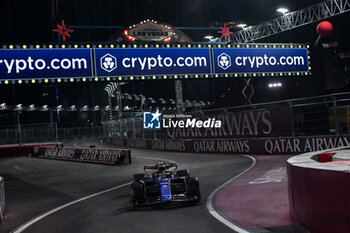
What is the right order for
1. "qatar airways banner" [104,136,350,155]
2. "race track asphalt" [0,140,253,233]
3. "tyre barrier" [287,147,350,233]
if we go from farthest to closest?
1. "qatar airways banner" [104,136,350,155]
2. "race track asphalt" [0,140,253,233]
3. "tyre barrier" [287,147,350,233]

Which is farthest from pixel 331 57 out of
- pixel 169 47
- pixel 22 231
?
pixel 22 231

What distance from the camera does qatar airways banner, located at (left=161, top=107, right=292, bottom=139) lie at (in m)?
19.3

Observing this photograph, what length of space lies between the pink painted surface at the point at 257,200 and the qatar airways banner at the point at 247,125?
6.22 meters

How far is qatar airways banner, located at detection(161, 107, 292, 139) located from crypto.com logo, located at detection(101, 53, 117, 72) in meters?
9.19

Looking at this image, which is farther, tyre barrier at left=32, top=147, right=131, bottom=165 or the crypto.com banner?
A: tyre barrier at left=32, top=147, right=131, bottom=165

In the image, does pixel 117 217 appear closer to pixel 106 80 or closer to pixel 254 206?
pixel 254 206

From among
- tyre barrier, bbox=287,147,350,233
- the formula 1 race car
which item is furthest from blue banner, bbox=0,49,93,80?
tyre barrier, bbox=287,147,350,233

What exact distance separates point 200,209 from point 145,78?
7445 mm

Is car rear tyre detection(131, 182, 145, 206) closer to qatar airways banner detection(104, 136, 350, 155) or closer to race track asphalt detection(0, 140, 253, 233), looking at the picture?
race track asphalt detection(0, 140, 253, 233)

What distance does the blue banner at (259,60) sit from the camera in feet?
52.3

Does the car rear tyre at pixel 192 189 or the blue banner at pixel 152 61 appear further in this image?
the blue banner at pixel 152 61

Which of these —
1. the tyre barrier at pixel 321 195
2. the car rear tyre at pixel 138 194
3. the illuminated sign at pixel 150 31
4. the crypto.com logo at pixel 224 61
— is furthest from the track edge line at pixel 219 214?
the illuminated sign at pixel 150 31

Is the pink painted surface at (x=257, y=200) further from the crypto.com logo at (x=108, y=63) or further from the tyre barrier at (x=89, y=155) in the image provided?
the tyre barrier at (x=89, y=155)

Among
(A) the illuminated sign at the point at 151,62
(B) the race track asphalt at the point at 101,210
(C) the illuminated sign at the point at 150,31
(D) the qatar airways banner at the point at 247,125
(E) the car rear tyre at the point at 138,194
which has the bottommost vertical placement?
(B) the race track asphalt at the point at 101,210
